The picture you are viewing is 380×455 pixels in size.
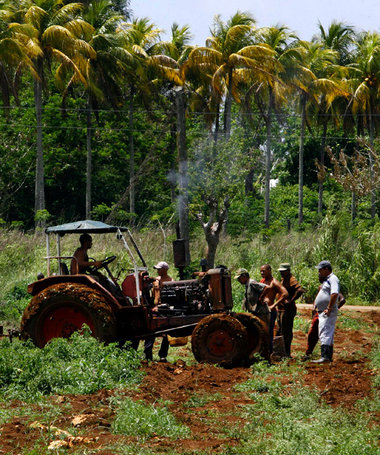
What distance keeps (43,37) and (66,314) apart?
2124 cm

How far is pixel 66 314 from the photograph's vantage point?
11766 mm

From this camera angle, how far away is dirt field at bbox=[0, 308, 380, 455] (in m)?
7.29

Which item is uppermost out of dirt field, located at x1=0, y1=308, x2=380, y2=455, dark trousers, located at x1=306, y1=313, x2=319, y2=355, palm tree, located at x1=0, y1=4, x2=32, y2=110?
palm tree, located at x1=0, y1=4, x2=32, y2=110

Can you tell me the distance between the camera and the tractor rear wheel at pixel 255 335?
12.0m

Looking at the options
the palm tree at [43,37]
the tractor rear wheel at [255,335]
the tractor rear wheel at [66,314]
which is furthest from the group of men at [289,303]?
the palm tree at [43,37]

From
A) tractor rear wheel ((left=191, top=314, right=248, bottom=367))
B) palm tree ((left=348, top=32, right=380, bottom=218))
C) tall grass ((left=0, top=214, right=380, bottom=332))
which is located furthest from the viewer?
palm tree ((left=348, top=32, right=380, bottom=218))

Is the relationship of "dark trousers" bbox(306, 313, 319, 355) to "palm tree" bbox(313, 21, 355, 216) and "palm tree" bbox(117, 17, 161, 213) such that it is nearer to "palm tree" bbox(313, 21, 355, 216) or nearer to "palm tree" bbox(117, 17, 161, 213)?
"palm tree" bbox(117, 17, 161, 213)

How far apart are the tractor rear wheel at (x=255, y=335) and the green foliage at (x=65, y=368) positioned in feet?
6.71

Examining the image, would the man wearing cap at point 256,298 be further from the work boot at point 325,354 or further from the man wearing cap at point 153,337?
the man wearing cap at point 153,337

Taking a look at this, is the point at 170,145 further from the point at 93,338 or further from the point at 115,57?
the point at 93,338

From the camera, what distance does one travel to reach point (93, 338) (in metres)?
10.8

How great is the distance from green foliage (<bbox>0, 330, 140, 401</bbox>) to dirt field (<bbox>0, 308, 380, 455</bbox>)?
11.5 inches

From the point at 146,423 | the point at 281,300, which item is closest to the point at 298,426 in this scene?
the point at 146,423

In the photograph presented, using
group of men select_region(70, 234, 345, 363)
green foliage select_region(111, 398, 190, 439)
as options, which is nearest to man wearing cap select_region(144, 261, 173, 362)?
group of men select_region(70, 234, 345, 363)
